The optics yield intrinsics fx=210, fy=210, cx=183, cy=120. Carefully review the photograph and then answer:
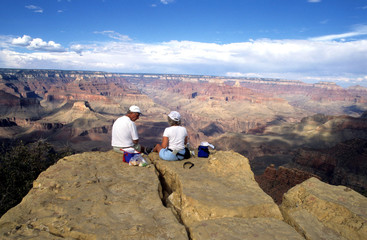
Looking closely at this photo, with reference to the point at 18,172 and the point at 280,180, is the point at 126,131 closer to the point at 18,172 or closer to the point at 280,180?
the point at 18,172

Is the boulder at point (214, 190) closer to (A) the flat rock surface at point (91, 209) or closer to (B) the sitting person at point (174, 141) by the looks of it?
(B) the sitting person at point (174, 141)

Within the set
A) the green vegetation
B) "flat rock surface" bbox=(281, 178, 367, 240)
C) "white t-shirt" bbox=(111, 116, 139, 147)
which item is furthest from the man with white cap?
the green vegetation

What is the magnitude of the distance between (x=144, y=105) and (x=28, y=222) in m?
177

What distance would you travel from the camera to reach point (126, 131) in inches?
308

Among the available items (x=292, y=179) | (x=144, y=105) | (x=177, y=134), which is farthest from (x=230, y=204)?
(x=144, y=105)

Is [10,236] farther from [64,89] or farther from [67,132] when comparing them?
Result: [64,89]

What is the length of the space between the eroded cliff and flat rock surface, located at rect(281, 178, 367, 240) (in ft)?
0.07

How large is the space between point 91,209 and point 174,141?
391 centimetres

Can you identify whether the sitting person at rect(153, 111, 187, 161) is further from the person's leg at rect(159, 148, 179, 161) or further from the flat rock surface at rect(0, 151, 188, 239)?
the flat rock surface at rect(0, 151, 188, 239)

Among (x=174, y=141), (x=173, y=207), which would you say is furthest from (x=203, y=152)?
(x=173, y=207)

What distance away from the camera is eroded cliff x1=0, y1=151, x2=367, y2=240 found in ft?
13.0

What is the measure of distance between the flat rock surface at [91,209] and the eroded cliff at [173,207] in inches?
0.7

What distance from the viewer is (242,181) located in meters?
6.43

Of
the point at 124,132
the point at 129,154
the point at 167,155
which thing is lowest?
the point at 167,155
